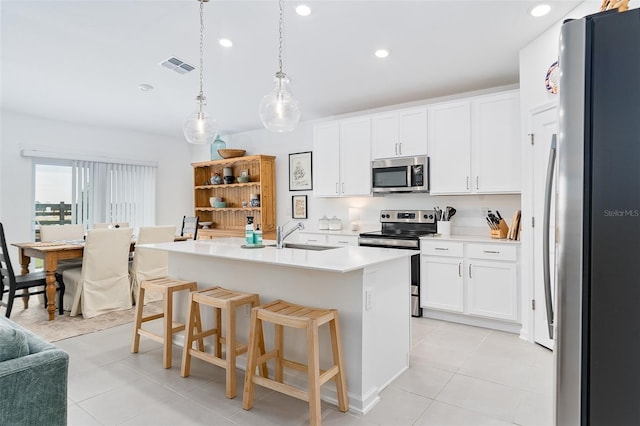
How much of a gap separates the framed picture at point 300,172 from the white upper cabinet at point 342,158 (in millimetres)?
513

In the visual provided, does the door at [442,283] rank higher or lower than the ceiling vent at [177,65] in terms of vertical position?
lower

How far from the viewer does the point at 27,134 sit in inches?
208

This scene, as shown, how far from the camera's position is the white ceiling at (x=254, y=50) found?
2645 millimetres

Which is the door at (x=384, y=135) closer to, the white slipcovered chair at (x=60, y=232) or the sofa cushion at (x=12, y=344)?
the sofa cushion at (x=12, y=344)

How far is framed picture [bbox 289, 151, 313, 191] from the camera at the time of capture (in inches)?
224

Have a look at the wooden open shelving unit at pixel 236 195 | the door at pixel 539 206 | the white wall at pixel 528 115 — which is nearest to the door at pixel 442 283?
the white wall at pixel 528 115

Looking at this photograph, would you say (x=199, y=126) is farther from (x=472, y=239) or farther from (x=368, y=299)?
(x=472, y=239)

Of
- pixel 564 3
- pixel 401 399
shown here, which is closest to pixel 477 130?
pixel 564 3

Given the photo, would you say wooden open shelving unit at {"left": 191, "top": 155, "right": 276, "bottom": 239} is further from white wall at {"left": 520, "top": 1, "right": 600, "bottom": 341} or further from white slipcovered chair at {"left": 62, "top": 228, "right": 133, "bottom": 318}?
white wall at {"left": 520, "top": 1, "right": 600, "bottom": 341}

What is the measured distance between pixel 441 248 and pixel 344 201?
5.98 feet

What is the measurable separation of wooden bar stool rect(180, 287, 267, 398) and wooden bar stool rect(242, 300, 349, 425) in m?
0.20

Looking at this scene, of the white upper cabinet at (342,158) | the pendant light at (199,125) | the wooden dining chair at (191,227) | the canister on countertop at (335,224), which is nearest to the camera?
the pendant light at (199,125)

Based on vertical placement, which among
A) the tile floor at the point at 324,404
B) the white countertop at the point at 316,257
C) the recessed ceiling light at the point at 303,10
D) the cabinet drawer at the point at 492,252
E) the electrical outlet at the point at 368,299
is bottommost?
the tile floor at the point at 324,404

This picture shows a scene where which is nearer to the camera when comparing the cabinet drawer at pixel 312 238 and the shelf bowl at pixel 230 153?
the cabinet drawer at pixel 312 238
